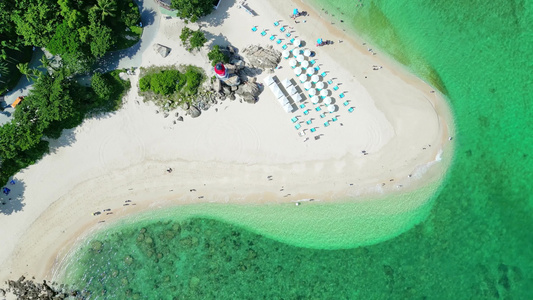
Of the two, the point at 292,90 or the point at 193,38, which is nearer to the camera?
the point at 193,38

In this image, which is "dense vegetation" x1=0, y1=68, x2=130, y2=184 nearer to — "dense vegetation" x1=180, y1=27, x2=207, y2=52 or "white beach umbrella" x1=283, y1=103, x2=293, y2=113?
"dense vegetation" x1=180, y1=27, x2=207, y2=52

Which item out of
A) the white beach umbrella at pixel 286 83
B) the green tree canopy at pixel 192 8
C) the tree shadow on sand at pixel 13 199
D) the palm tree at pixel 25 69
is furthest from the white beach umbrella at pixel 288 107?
the tree shadow on sand at pixel 13 199

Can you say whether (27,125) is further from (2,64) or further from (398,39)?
(398,39)

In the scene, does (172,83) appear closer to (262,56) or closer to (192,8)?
(192,8)

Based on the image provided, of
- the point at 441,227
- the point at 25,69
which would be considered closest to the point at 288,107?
the point at 441,227

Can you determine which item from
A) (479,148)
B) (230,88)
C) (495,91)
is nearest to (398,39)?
(495,91)

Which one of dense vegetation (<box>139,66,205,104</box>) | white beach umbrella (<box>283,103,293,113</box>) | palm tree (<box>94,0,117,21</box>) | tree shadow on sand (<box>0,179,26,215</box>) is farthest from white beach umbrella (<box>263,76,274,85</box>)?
tree shadow on sand (<box>0,179,26,215</box>)
